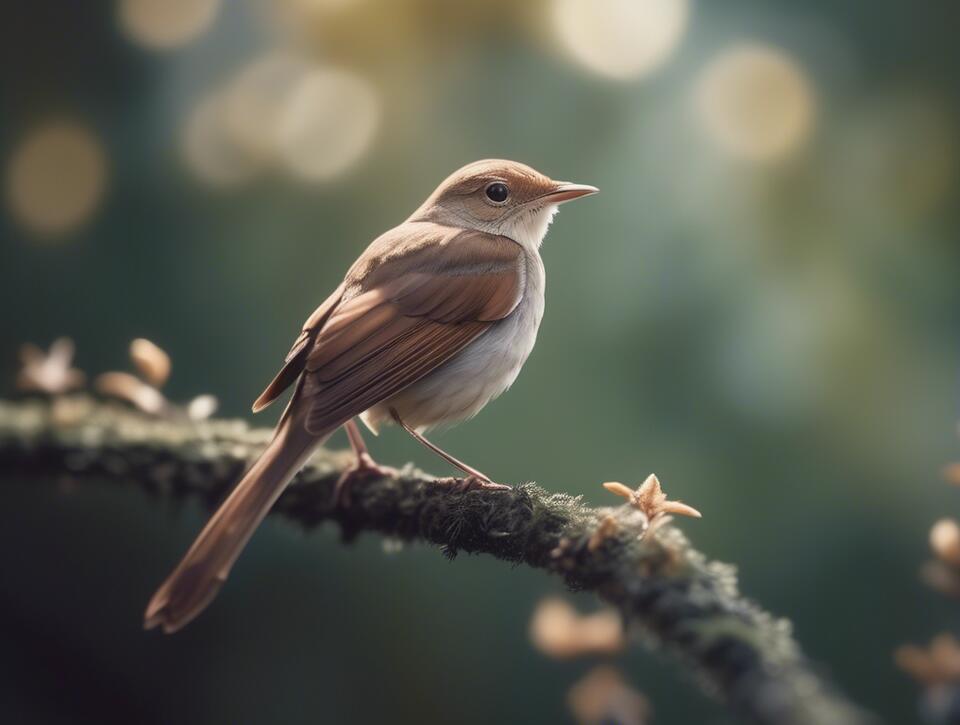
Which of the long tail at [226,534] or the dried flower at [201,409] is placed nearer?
the long tail at [226,534]

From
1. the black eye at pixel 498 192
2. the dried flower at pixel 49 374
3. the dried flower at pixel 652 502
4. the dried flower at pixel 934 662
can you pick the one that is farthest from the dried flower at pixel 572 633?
the black eye at pixel 498 192

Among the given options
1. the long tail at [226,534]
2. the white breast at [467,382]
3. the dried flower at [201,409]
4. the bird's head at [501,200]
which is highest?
the bird's head at [501,200]

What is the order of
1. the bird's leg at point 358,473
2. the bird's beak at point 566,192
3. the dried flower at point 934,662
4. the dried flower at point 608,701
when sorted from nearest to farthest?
the dried flower at point 934,662, the dried flower at point 608,701, the bird's leg at point 358,473, the bird's beak at point 566,192

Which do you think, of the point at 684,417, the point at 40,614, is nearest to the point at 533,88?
the point at 684,417

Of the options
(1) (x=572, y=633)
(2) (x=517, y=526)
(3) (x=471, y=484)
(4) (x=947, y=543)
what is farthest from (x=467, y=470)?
(4) (x=947, y=543)

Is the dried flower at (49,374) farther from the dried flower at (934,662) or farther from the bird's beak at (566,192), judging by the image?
the dried flower at (934,662)

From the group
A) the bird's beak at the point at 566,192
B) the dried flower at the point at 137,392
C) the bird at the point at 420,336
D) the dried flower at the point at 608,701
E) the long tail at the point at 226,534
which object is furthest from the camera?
the bird's beak at the point at 566,192

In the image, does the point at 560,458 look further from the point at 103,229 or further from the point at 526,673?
the point at 103,229
